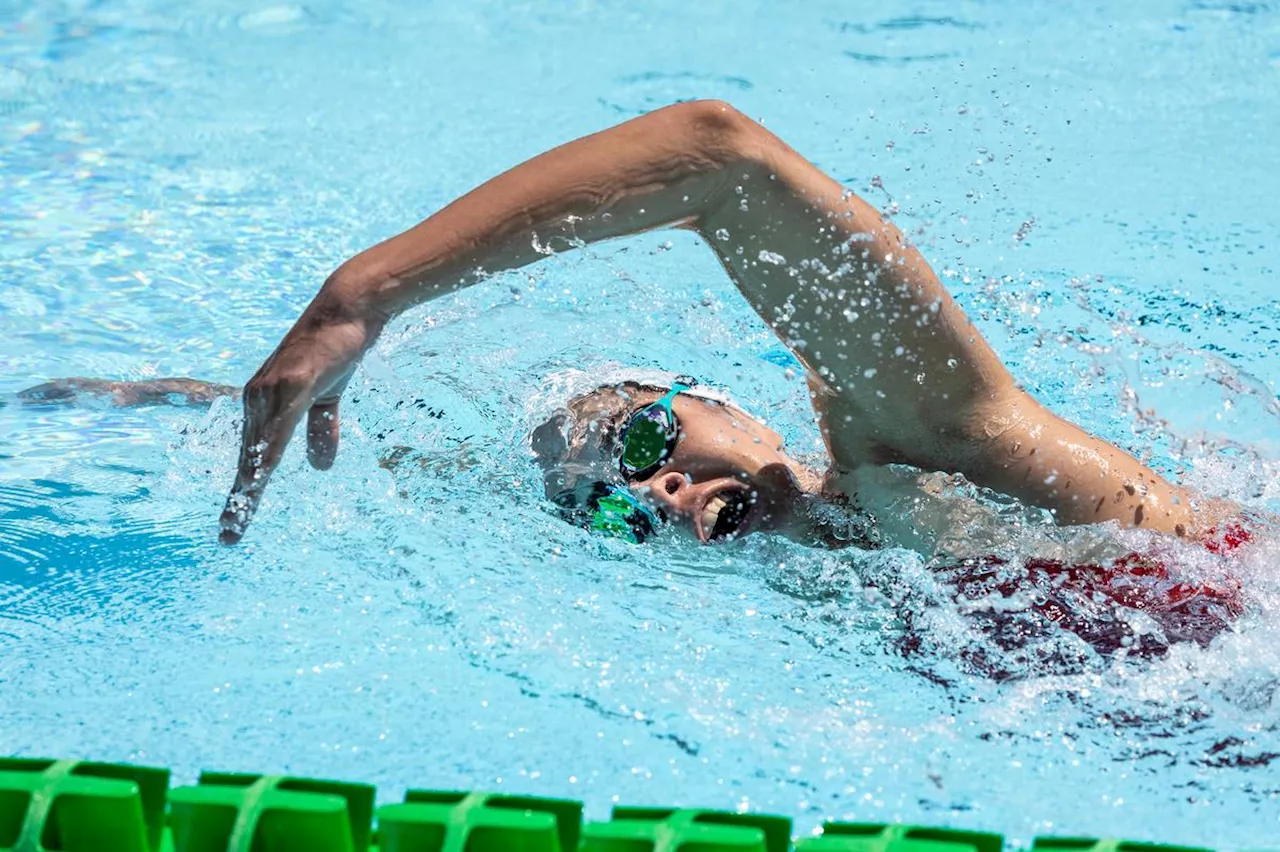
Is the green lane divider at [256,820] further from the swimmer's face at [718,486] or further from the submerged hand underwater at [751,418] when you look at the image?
the swimmer's face at [718,486]

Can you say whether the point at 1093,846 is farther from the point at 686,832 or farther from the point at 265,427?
the point at 265,427

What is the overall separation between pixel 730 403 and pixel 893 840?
3.53ft

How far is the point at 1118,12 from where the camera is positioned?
5.18 metres

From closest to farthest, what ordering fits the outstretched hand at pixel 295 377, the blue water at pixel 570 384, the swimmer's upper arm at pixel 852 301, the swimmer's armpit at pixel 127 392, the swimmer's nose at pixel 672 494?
the outstretched hand at pixel 295 377 < the swimmer's upper arm at pixel 852 301 < the blue water at pixel 570 384 < the swimmer's nose at pixel 672 494 < the swimmer's armpit at pixel 127 392

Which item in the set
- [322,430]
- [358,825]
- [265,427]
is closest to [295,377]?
[265,427]

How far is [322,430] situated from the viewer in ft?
6.02

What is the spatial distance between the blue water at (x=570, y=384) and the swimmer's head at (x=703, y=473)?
0.10 metres

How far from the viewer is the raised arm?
61.4 inches

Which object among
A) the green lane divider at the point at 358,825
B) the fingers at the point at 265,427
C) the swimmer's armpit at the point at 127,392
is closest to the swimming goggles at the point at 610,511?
the fingers at the point at 265,427

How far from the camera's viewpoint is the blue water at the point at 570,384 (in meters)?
1.78

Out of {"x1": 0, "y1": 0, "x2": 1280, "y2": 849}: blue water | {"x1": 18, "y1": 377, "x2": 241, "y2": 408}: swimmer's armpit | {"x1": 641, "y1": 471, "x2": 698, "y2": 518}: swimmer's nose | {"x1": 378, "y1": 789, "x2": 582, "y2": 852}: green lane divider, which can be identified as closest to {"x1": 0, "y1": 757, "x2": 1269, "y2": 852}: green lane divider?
{"x1": 378, "y1": 789, "x2": 582, "y2": 852}: green lane divider

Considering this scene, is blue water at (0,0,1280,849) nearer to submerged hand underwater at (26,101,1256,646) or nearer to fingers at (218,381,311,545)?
submerged hand underwater at (26,101,1256,646)

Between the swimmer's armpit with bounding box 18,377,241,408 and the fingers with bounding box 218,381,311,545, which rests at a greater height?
the fingers with bounding box 218,381,311,545

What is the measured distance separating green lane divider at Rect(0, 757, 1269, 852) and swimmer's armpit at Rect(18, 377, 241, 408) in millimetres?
1657
